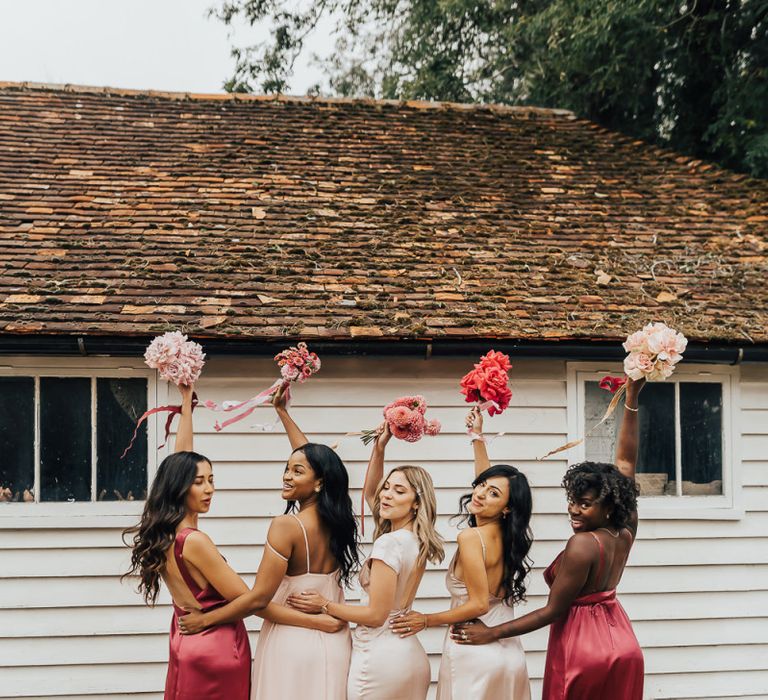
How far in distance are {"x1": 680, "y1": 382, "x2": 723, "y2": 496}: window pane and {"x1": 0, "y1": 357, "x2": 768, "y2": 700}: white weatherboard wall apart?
0.18 metres

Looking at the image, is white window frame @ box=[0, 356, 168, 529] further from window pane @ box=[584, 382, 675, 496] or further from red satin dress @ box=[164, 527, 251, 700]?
window pane @ box=[584, 382, 675, 496]

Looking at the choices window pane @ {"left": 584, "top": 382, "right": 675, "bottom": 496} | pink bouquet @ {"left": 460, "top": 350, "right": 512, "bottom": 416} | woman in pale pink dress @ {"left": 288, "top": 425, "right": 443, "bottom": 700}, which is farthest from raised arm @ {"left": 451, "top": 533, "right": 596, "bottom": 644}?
window pane @ {"left": 584, "top": 382, "right": 675, "bottom": 496}

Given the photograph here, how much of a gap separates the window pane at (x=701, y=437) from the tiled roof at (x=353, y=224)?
64 centimetres

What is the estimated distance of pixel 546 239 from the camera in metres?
8.12

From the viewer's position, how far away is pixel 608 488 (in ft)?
14.8

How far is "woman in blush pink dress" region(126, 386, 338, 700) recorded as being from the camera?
4391 millimetres

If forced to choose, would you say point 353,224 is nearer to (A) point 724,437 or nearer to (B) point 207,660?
(A) point 724,437

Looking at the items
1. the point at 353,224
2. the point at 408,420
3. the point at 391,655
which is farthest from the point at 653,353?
the point at 353,224

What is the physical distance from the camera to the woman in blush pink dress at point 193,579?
439cm

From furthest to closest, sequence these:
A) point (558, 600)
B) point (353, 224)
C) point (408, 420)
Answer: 1. point (353, 224)
2. point (408, 420)
3. point (558, 600)

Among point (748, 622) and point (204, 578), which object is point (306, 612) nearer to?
point (204, 578)

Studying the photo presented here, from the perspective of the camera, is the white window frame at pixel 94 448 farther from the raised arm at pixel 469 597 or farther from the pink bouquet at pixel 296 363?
the raised arm at pixel 469 597

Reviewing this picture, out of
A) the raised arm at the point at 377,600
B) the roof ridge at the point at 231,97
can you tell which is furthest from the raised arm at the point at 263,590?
the roof ridge at the point at 231,97

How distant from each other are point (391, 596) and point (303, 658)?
0.60m
